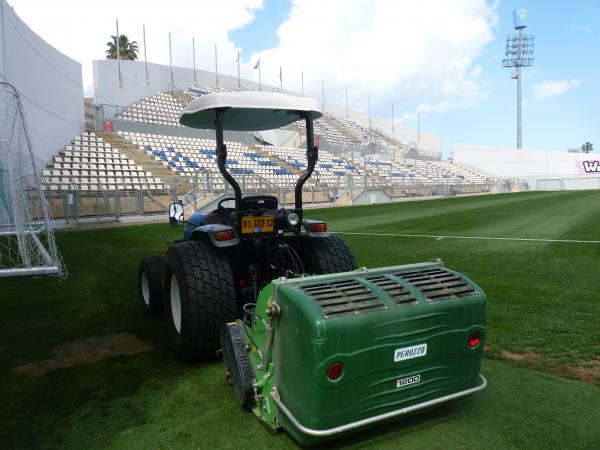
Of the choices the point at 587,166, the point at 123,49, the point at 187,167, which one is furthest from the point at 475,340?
the point at 587,166

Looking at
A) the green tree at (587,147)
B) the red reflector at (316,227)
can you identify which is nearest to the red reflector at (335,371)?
the red reflector at (316,227)

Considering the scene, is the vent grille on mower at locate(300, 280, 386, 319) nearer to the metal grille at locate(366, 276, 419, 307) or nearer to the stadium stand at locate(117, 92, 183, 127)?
the metal grille at locate(366, 276, 419, 307)

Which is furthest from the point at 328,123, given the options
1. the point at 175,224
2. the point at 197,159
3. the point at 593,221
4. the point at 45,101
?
the point at 175,224

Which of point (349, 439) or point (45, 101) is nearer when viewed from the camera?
point (349, 439)

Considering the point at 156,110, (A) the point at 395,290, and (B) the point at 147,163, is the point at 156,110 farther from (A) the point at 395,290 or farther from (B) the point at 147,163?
(A) the point at 395,290

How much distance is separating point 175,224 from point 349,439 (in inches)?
101

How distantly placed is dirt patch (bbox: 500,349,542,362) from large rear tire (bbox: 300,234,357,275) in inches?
53.8

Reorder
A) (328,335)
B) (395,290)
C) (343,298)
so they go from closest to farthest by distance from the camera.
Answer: (328,335) < (343,298) < (395,290)

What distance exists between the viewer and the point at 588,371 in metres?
3.37

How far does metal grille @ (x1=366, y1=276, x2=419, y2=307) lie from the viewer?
2463 mm

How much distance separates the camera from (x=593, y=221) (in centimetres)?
1423

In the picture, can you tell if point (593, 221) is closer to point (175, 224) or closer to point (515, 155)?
point (175, 224)

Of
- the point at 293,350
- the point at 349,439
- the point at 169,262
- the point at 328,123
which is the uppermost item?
the point at 328,123

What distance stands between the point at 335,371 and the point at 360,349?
0.53ft
